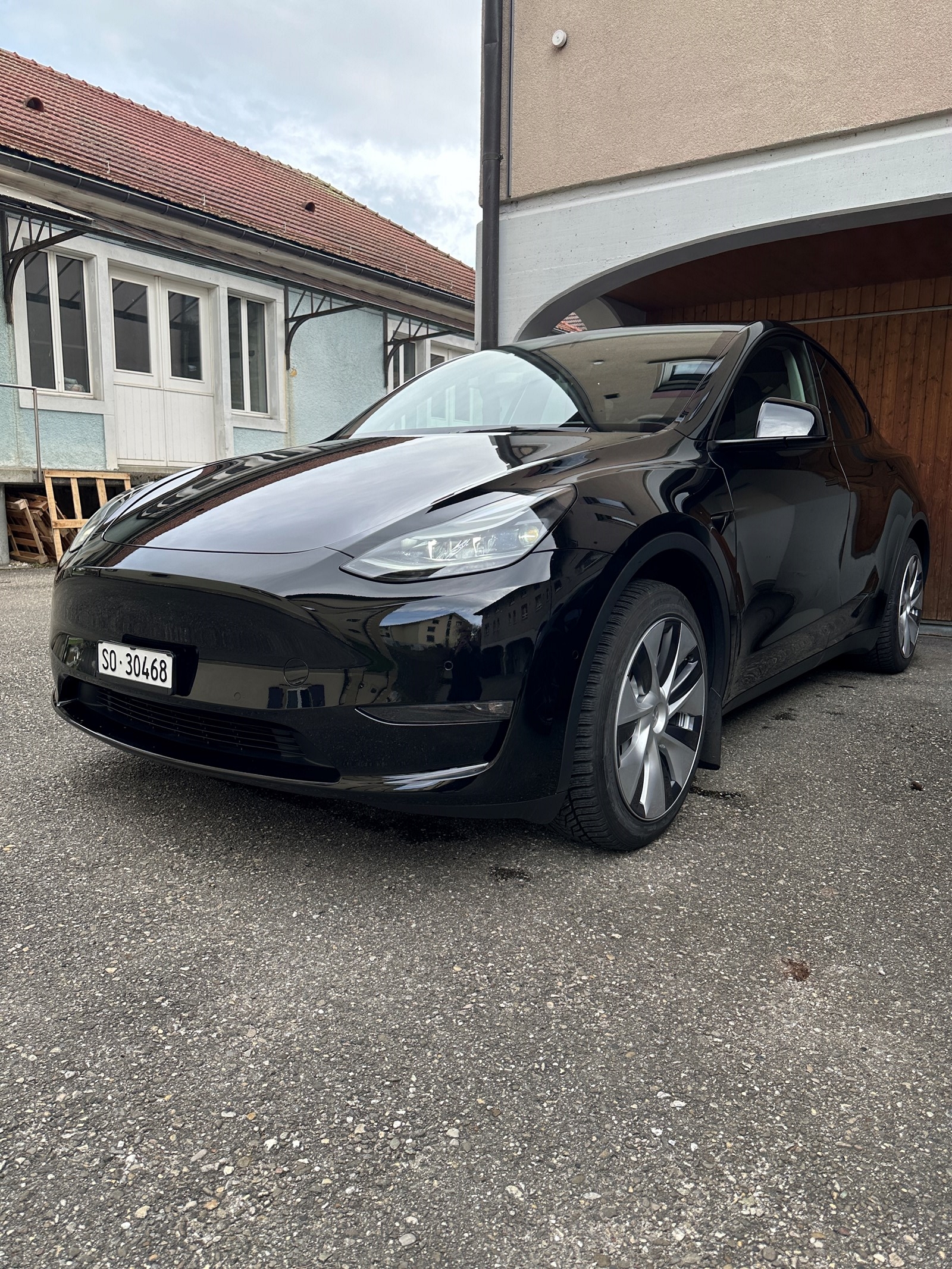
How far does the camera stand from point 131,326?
1140cm

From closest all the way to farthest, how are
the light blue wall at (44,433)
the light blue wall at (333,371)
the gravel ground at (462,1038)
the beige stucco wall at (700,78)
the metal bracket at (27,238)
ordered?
the gravel ground at (462,1038)
the beige stucco wall at (700,78)
the metal bracket at (27,238)
the light blue wall at (44,433)
the light blue wall at (333,371)

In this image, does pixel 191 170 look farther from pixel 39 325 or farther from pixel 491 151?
pixel 491 151

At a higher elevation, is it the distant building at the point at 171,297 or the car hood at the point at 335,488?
the distant building at the point at 171,297

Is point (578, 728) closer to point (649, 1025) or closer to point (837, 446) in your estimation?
point (649, 1025)

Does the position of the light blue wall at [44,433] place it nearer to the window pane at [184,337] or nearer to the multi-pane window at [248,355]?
the window pane at [184,337]

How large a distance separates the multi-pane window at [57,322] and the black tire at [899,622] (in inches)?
359

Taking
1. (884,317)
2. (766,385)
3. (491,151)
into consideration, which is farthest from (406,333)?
(766,385)

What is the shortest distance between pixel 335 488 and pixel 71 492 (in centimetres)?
921

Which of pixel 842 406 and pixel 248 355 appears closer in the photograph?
pixel 842 406

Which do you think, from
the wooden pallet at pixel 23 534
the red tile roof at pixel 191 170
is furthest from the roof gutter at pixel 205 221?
the wooden pallet at pixel 23 534

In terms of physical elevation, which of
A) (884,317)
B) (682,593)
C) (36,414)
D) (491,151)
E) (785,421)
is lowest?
(682,593)

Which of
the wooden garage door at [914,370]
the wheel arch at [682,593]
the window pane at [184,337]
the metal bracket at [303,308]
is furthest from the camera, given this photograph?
the metal bracket at [303,308]

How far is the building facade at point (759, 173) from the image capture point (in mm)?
5191

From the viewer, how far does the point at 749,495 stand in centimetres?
289
